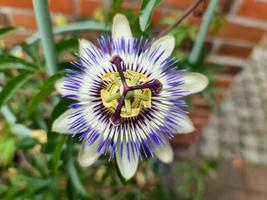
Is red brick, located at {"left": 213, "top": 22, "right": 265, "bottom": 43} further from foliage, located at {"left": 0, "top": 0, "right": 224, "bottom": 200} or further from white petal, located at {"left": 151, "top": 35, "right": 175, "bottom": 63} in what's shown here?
white petal, located at {"left": 151, "top": 35, "right": 175, "bottom": 63}

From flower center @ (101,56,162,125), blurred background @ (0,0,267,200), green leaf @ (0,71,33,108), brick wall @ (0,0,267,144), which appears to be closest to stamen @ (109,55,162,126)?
flower center @ (101,56,162,125)

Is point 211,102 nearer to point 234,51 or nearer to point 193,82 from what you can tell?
point 234,51

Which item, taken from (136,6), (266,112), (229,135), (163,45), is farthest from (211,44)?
(266,112)

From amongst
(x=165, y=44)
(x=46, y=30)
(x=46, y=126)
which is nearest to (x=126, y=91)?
(x=165, y=44)

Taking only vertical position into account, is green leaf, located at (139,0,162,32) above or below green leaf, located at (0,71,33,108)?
above

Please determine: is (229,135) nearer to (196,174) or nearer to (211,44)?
(196,174)

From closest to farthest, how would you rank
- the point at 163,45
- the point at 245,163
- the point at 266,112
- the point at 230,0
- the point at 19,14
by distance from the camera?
1. the point at 163,45
2. the point at 230,0
3. the point at 19,14
4. the point at 245,163
5. the point at 266,112
